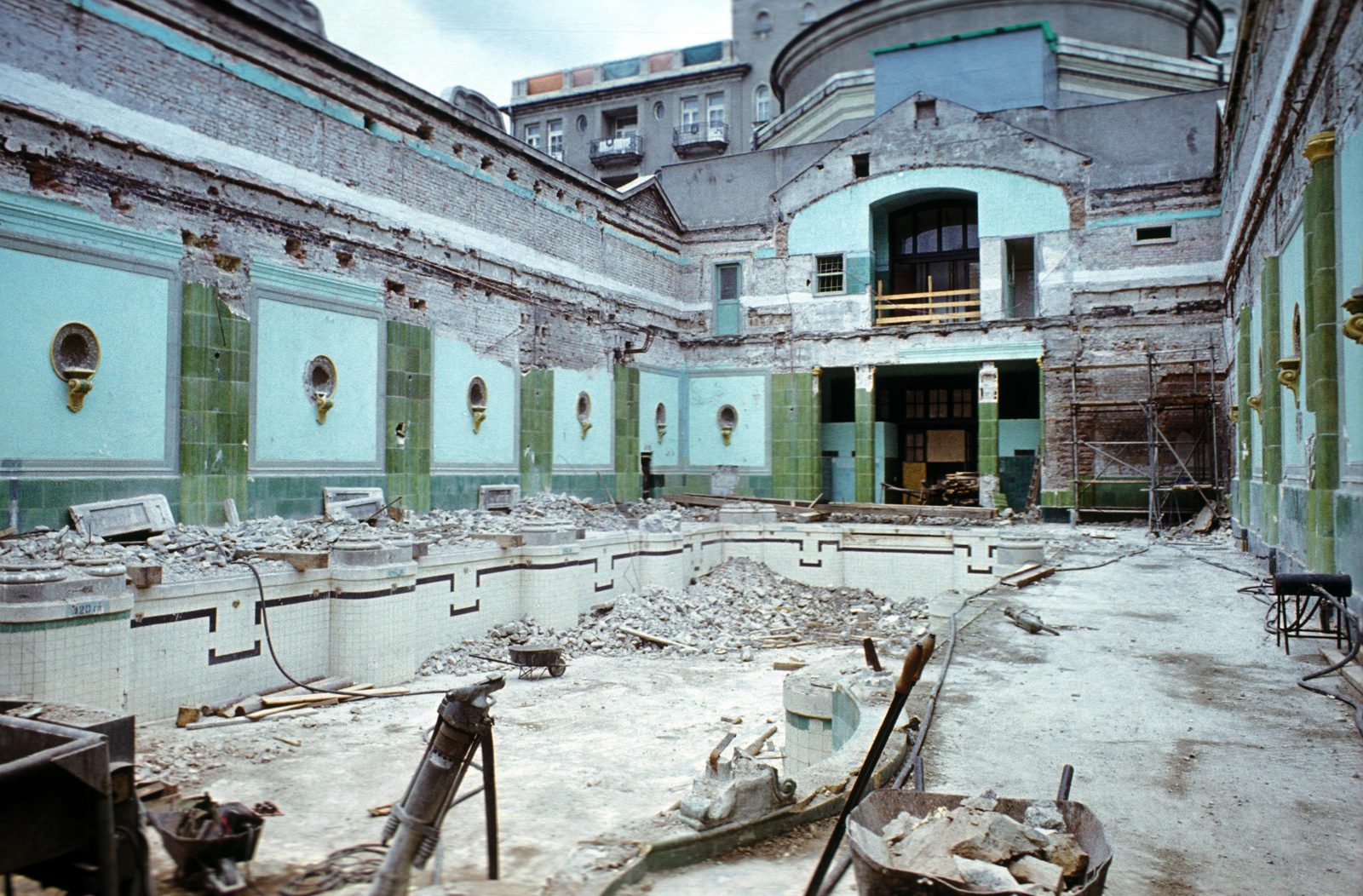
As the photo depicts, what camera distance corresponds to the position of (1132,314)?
2070 centimetres

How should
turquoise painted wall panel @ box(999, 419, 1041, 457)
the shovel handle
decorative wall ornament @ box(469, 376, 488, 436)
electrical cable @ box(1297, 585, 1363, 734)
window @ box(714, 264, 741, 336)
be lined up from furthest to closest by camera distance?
window @ box(714, 264, 741, 336) → turquoise painted wall panel @ box(999, 419, 1041, 457) → decorative wall ornament @ box(469, 376, 488, 436) → electrical cable @ box(1297, 585, 1363, 734) → the shovel handle

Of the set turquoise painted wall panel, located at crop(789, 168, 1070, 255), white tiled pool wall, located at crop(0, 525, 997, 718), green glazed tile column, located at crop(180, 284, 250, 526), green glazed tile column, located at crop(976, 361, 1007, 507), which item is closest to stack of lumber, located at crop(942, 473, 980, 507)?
green glazed tile column, located at crop(976, 361, 1007, 507)

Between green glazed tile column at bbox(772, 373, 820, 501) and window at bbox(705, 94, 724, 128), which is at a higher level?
window at bbox(705, 94, 724, 128)

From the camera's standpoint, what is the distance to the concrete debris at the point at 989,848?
2779mm

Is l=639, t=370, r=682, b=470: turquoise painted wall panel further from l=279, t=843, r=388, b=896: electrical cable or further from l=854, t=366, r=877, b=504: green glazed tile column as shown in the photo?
l=279, t=843, r=388, b=896: electrical cable

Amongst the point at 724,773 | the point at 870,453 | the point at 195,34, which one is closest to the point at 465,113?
the point at 195,34

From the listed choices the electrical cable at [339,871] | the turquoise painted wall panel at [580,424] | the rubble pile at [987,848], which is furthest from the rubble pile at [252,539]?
the rubble pile at [987,848]

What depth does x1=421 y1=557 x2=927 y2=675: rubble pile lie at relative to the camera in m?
11.8

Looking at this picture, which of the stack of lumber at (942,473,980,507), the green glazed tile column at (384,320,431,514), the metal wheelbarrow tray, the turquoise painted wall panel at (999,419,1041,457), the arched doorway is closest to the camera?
the metal wheelbarrow tray

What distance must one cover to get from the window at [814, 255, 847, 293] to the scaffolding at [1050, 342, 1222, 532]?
5781mm

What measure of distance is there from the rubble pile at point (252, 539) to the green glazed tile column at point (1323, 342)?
894 centimetres

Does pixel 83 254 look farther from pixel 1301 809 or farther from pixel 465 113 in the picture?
pixel 1301 809

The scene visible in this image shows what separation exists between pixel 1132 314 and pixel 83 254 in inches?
783

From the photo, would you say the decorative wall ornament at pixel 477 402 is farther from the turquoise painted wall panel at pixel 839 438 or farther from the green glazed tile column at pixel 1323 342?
the green glazed tile column at pixel 1323 342
